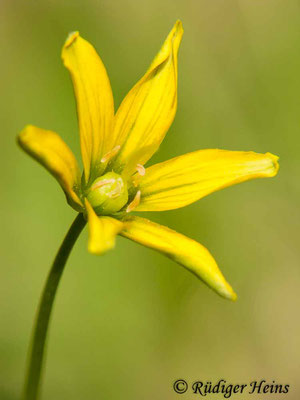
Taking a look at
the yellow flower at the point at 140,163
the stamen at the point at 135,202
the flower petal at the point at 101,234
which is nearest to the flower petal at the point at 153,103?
the yellow flower at the point at 140,163

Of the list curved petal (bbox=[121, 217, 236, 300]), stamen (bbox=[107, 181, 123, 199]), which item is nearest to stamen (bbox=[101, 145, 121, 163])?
stamen (bbox=[107, 181, 123, 199])

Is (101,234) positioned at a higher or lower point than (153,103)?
lower

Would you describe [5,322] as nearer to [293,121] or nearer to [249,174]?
A: [249,174]

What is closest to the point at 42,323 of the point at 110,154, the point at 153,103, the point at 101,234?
the point at 101,234

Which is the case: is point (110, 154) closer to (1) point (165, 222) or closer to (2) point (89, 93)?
(2) point (89, 93)

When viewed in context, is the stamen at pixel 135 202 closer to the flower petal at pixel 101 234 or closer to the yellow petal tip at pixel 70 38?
the flower petal at pixel 101 234

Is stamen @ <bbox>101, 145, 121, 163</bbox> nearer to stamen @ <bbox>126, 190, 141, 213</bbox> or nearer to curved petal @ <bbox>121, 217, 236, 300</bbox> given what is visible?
stamen @ <bbox>126, 190, 141, 213</bbox>
